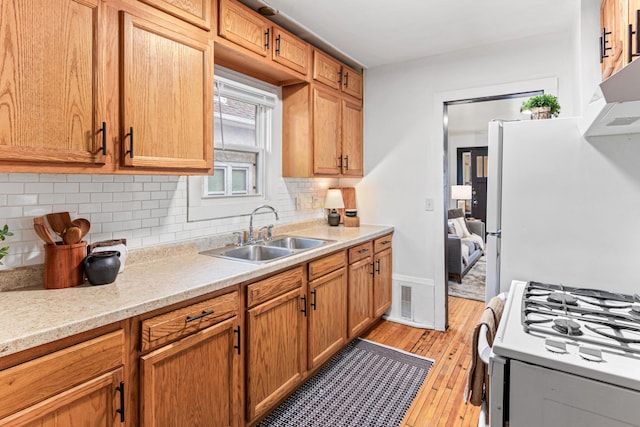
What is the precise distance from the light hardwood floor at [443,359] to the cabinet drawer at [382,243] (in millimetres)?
765

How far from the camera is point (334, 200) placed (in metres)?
3.35

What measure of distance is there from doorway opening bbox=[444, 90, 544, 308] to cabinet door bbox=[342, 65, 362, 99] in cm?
84

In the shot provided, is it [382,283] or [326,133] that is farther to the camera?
[382,283]

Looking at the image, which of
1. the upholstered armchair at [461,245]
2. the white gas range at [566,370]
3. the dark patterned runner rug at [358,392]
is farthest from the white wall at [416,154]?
the white gas range at [566,370]

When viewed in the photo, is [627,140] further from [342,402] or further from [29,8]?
[29,8]

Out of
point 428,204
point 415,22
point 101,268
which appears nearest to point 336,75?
point 415,22

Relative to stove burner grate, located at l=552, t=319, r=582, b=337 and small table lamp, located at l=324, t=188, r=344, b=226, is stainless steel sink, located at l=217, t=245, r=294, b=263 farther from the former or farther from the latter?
stove burner grate, located at l=552, t=319, r=582, b=337

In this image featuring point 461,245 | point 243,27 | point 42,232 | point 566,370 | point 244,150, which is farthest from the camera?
point 461,245

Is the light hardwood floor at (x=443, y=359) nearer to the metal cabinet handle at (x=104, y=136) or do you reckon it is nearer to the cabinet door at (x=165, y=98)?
the cabinet door at (x=165, y=98)

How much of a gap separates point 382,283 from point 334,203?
0.87 metres

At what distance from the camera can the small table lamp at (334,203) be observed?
334 centimetres

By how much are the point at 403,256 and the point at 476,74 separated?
175 centimetres

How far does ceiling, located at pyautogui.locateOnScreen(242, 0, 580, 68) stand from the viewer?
2.25 metres

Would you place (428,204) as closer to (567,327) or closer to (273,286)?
(273,286)
